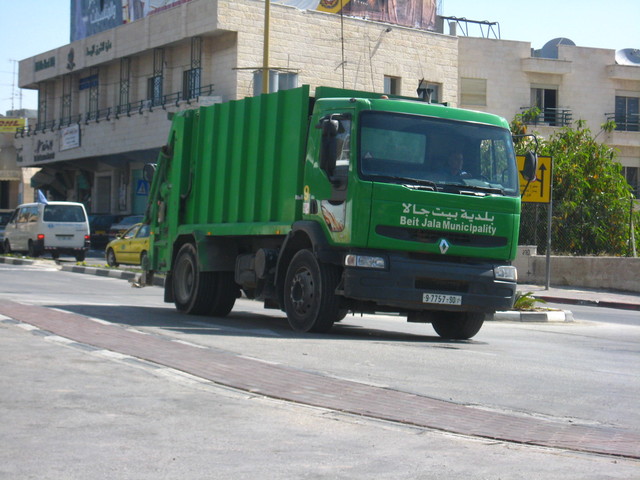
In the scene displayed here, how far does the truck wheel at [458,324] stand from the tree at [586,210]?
1680 cm

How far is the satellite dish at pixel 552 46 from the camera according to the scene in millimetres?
53562

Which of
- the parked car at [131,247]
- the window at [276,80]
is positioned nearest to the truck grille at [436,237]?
the parked car at [131,247]

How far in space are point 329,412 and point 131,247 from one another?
24.4 m

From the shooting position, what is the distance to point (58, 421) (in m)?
6.71

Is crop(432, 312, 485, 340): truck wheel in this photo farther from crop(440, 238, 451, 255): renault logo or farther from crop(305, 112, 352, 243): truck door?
crop(305, 112, 352, 243): truck door

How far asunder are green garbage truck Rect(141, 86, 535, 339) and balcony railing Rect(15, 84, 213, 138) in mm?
29686

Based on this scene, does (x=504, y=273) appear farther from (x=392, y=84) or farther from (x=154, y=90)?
(x=154, y=90)

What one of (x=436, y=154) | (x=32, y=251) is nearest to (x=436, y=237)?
(x=436, y=154)

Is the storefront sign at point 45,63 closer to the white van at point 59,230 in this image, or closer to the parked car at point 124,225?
the parked car at point 124,225

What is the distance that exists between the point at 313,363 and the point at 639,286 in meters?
18.9

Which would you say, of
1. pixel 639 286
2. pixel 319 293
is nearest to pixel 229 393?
pixel 319 293

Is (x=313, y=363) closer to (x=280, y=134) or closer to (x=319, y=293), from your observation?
(x=319, y=293)

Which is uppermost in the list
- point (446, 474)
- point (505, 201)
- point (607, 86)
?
point (607, 86)

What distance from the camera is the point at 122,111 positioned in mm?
49938
